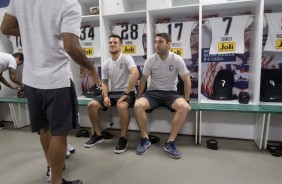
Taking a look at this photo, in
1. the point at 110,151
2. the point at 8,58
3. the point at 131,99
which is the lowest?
the point at 110,151

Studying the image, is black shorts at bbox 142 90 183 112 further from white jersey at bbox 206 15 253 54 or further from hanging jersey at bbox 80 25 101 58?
hanging jersey at bbox 80 25 101 58

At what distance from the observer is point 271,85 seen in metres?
2.55

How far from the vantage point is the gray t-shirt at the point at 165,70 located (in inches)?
96.3

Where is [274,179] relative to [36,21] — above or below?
below

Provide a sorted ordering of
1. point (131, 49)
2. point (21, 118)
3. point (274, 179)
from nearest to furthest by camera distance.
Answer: point (274, 179)
point (131, 49)
point (21, 118)

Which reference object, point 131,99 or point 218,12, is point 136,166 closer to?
point 131,99

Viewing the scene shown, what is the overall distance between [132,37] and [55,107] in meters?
2.08

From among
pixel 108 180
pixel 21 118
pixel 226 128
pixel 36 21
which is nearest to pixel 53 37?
pixel 36 21

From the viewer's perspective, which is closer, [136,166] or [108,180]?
[108,180]

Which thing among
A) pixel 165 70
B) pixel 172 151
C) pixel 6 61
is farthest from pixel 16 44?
pixel 172 151

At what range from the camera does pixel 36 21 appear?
3.84 feet

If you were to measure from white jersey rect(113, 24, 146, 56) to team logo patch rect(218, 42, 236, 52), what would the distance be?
40.7 inches

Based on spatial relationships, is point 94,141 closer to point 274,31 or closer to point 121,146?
point 121,146

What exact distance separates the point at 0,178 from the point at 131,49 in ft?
6.96
